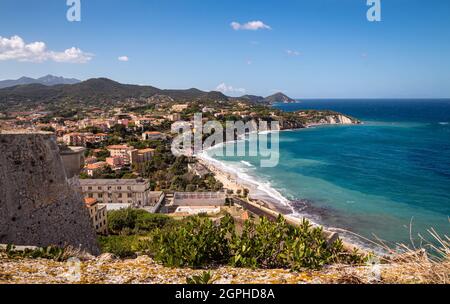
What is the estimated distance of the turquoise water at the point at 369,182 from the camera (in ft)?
79.1

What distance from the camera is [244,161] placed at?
48.4m

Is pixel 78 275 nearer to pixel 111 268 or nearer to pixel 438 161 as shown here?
pixel 111 268

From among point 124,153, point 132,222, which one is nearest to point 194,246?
point 132,222

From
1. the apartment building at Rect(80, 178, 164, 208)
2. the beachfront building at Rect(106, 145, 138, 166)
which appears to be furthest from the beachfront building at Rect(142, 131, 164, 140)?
the apartment building at Rect(80, 178, 164, 208)

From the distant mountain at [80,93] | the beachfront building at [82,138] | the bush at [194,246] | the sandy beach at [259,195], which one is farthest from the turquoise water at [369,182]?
the distant mountain at [80,93]

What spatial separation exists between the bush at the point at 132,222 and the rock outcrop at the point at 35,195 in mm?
12293

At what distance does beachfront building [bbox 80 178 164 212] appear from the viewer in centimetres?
2862

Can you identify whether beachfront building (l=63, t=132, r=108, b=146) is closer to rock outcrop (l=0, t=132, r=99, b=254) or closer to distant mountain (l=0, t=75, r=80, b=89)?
rock outcrop (l=0, t=132, r=99, b=254)

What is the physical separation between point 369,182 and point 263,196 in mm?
13177

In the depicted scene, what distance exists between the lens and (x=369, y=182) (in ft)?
114

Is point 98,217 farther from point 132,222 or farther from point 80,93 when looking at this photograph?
point 80,93

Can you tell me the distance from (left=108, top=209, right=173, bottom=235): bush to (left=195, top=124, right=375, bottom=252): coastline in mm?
8438

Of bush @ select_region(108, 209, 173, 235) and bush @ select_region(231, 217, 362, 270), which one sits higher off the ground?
bush @ select_region(231, 217, 362, 270)
